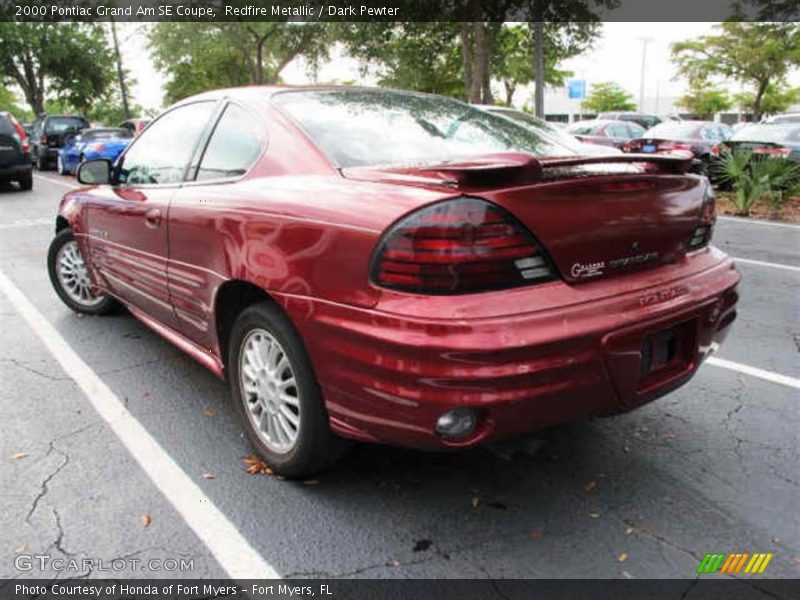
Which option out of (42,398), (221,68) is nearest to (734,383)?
(42,398)

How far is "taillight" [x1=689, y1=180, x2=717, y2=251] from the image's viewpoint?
2834 mm

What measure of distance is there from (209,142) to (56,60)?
33091 millimetres

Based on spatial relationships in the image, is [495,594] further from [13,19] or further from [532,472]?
[13,19]

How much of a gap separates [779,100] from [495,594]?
51.2 m

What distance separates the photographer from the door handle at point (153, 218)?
11.4 feet

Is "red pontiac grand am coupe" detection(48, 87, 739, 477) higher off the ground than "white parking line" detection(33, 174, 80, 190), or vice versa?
"red pontiac grand am coupe" detection(48, 87, 739, 477)

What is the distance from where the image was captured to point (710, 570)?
2.32m

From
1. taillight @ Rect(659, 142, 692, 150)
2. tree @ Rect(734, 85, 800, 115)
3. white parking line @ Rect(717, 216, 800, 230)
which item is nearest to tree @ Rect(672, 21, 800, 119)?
tree @ Rect(734, 85, 800, 115)

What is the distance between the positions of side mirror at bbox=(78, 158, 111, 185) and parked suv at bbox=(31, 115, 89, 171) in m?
18.3

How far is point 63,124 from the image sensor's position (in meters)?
21.7

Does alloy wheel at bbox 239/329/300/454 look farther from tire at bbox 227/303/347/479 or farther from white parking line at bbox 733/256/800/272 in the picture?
white parking line at bbox 733/256/800/272

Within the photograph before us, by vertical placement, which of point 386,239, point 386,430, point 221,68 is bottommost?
point 386,430

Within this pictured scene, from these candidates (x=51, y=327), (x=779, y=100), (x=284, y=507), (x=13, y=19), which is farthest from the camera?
(x=779, y=100)

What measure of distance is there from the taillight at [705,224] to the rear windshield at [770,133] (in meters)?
10.4
